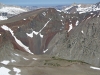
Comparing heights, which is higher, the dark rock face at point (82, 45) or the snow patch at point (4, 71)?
the snow patch at point (4, 71)

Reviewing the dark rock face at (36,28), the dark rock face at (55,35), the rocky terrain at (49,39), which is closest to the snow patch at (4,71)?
the rocky terrain at (49,39)

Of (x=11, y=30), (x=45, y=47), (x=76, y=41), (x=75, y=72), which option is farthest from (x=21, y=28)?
(x=75, y=72)

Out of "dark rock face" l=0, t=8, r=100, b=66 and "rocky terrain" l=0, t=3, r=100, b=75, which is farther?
"dark rock face" l=0, t=8, r=100, b=66

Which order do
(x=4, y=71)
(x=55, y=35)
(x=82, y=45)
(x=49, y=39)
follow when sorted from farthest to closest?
(x=55, y=35)
(x=49, y=39)
(x=82, y=45)
(x=4, y=71)

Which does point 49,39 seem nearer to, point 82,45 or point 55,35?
point 55,35

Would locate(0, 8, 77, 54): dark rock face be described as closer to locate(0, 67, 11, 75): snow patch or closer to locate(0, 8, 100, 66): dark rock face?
locate(0, 8, 100, 66): dark rock face

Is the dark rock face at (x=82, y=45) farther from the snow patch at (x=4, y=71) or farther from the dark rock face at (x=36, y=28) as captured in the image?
the snow patch at (x=4, y=71)

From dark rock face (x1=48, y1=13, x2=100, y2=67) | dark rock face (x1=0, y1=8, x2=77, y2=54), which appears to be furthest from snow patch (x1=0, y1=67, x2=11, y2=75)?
dark rock face (x1=0, y1=8, x2=77, y2=54)

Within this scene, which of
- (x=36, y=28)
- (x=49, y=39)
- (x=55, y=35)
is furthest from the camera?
(x=36, y=28)

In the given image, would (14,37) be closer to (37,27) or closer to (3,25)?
(3,25)

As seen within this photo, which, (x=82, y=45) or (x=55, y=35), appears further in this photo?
(x=55, y=35)

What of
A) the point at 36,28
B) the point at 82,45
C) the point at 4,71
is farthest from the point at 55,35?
the point at 4,71
